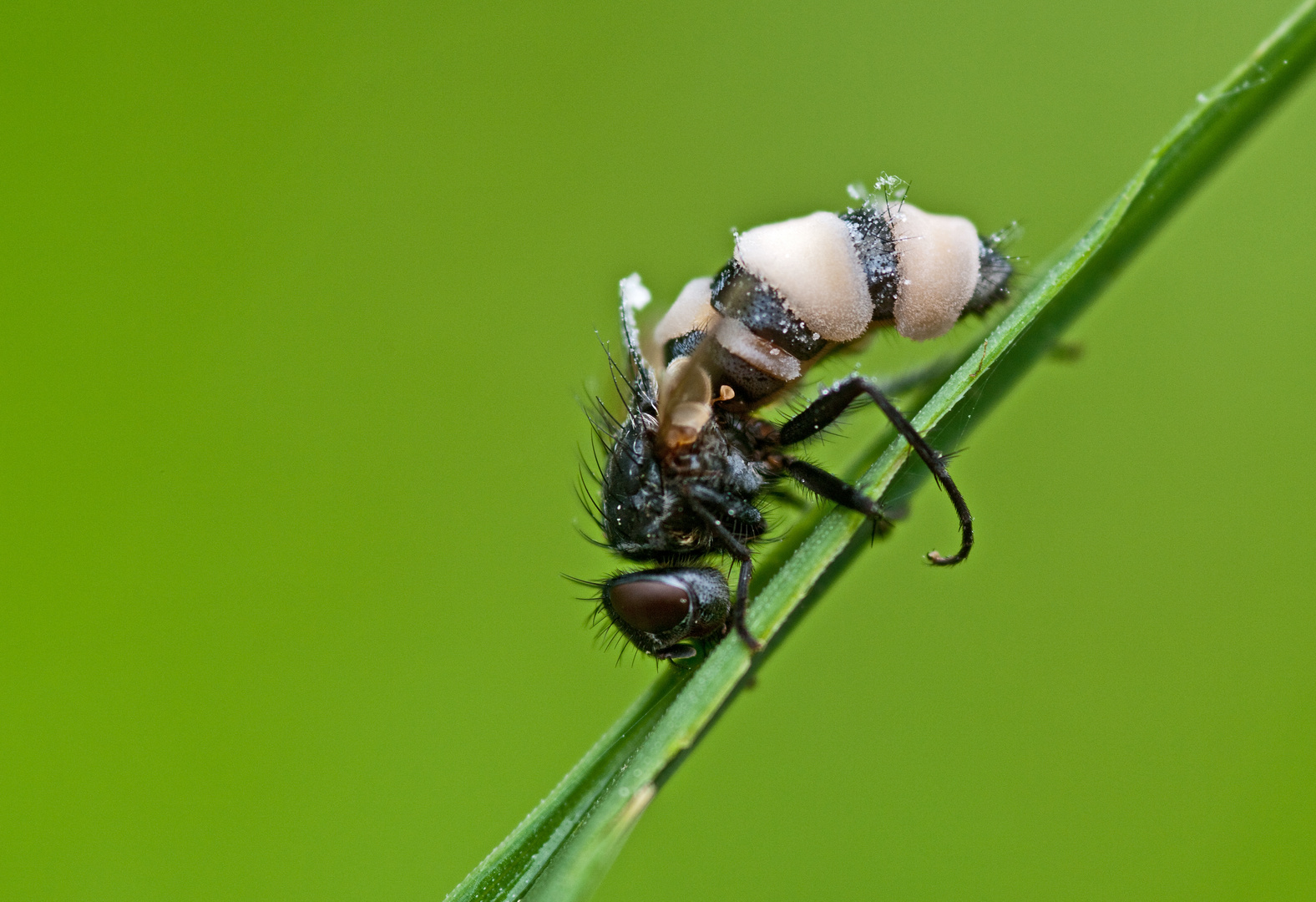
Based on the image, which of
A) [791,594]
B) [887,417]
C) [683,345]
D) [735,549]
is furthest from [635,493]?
[791,594]

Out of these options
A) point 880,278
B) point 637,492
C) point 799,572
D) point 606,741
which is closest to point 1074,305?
point 880,278

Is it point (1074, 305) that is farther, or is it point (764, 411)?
point (764, 411)

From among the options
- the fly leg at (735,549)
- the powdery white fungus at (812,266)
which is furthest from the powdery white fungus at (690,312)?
the fly leg at (735,549)

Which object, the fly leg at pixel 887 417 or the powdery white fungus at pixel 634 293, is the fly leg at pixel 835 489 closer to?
the fly leg at pixel 887 417

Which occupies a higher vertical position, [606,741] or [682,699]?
[682,699]

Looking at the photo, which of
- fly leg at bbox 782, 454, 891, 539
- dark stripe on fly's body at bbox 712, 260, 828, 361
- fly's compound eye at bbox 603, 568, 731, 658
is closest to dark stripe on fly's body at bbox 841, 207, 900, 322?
dark stripe on fly's body at bbox 712, 260, 828, 361

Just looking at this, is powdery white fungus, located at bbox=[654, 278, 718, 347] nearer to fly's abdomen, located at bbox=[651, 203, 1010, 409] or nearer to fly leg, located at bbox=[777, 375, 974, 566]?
fly's abdomen, located at bbox=[651, 203, 1010, 409]

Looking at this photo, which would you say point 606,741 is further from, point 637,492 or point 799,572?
point 637,492
